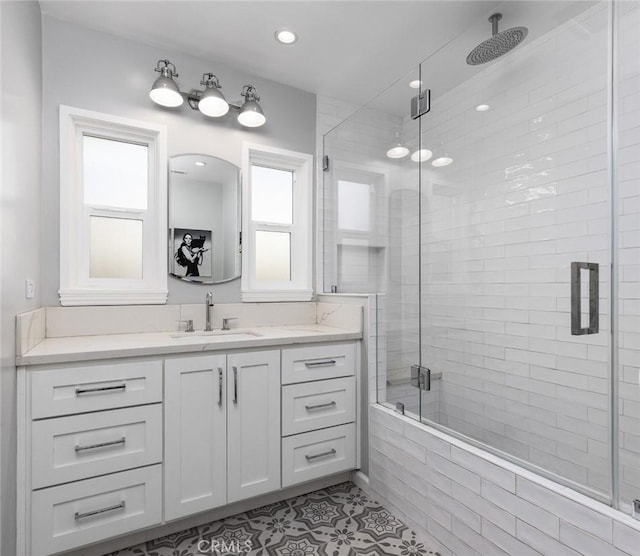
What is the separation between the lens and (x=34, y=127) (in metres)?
1.81

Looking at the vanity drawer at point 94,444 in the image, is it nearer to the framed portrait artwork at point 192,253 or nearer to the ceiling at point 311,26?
the framed portrait artwork at point 192,253

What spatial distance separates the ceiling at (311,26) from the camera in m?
1.89

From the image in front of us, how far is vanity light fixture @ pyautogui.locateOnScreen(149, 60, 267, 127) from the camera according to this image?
213cm

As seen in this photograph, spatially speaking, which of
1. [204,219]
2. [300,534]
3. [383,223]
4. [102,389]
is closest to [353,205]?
[383,223]

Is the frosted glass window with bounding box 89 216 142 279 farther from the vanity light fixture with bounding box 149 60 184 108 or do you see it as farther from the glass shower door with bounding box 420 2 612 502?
the glass shower door with bounding box 420 2 612 502

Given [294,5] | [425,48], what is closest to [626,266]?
[425,48]

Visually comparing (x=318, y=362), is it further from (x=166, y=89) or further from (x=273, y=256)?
(x=166, y=89)

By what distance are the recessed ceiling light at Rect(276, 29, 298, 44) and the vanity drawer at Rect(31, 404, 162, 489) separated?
2081mm

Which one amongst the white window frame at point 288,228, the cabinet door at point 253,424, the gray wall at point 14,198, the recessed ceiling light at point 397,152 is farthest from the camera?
the white window frame at point 288,228

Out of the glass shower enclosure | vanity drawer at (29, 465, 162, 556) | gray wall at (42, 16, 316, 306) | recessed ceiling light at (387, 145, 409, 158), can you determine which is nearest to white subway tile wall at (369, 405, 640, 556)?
the glass shower enclosure

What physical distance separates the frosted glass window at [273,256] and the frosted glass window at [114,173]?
797mm

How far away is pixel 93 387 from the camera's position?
155 centimetres

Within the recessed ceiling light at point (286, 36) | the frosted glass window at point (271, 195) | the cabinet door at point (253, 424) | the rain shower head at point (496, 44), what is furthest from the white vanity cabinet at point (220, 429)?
the rain shower head at point (496, 44)

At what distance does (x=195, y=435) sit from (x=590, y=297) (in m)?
1.81
